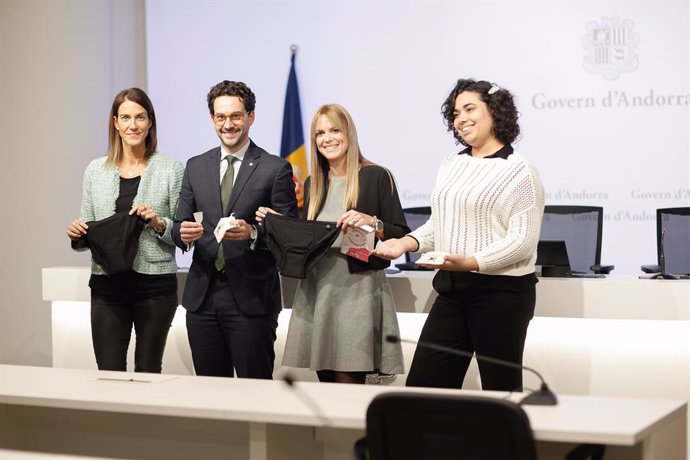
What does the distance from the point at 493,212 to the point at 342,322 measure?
32.9 inches

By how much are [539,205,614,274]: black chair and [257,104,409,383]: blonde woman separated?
75.8 inches

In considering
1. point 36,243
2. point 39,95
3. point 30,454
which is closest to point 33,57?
point 39,95

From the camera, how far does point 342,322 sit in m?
3.80

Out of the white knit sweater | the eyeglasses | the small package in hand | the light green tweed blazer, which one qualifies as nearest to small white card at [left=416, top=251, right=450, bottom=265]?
the white knit sweater

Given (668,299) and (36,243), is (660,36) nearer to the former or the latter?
(668,299)

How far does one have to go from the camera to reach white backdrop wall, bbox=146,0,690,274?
23.1 ft

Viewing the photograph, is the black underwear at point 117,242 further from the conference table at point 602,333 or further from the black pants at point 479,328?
the black pants at point 479,328

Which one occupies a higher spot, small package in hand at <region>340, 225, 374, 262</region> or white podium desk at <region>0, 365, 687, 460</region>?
small package in hand at <region>340, 225, 374, 262</region>

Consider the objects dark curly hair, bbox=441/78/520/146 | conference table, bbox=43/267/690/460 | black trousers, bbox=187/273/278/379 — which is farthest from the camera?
conference table, bbox=43/267/690/460

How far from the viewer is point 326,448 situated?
283cm

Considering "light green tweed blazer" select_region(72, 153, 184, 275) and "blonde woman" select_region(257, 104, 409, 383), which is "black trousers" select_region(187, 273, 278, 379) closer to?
"blonde woman" select_region(257, 104, 409, 383)

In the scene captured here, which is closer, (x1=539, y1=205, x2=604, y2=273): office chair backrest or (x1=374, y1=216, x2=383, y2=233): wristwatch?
(x1=374, y1=216, x2=383, y2=233): wristwatch

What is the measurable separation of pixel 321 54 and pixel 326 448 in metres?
5.32

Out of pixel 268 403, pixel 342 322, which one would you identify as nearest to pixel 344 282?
pixel 342 322
